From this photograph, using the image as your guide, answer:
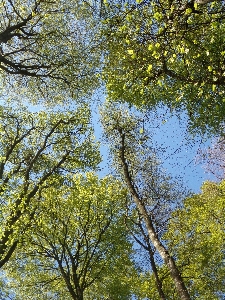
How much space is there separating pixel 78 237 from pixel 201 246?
29.7ft

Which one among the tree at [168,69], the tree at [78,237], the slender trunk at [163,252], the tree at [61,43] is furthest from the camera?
the tree at [61,43]

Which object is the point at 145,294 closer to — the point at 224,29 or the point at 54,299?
the point at 54,299

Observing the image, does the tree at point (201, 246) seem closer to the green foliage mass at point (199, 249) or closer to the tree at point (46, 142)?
the green foliage mass at point (199, 249)

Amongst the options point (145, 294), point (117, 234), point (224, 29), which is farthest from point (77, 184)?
point (224, 29)

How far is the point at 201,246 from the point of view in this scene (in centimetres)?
2236

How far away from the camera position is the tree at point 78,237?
54.7 feet

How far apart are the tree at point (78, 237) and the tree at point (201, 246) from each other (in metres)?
3.84

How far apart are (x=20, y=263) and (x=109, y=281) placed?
5.80 metres

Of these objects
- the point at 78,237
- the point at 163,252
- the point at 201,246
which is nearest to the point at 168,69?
the point at 163,252

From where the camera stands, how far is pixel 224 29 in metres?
13.7

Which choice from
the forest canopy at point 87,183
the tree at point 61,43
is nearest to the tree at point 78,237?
the forest canopy at point 87,183

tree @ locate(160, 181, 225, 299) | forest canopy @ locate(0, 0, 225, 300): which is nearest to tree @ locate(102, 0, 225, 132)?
forest canopy @ locate(0, 0, 225, 300)

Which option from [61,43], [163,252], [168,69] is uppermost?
[61,43]

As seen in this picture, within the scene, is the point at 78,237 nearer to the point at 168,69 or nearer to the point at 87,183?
the point at 87,183
